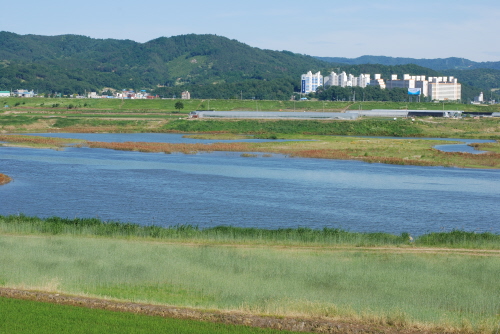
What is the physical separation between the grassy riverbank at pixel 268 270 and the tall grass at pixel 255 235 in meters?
0.05

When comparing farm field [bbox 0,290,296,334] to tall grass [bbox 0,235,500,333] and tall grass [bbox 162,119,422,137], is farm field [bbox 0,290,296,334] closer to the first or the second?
tall grass [bbox 0,235,500,333]

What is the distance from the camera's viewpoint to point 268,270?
68.9 feet

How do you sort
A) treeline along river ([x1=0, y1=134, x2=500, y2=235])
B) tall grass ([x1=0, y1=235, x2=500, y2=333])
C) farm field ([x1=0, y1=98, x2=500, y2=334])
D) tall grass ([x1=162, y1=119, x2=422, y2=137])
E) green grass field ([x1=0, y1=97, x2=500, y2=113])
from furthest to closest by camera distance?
green grass field ([x1=0, y1=97, x2=500, y2=113]), tall grass ([x1=162, y1=119, x2=422, y2=137]), treeline along river ([x1=0, y1=134, x2=500, y2=235]), tall grass ([x1=0, y1=235, x2=500, y2=333]), farm field ([x1=0, y1=98, x2=500, y2=334])

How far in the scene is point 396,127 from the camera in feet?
325

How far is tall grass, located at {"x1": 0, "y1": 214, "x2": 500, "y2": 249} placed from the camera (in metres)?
25.6

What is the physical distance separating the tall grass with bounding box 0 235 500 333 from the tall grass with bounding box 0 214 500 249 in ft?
4.08

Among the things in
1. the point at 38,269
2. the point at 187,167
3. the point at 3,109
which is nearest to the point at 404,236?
the point at 38,269

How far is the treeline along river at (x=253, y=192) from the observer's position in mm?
32156

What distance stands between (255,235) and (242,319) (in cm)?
1079

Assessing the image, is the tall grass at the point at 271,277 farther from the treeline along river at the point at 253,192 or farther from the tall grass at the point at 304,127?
the tall grass at the point at 304,127

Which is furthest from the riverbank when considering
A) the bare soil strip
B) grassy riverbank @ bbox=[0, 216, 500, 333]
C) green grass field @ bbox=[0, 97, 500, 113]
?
green grass field @ bbox=[0, 97, 500, 113]

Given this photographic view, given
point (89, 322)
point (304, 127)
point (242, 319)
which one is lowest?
point (304, 127)

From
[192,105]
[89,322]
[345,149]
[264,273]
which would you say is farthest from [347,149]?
[192,105]

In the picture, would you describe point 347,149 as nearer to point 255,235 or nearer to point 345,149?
point 345,149
